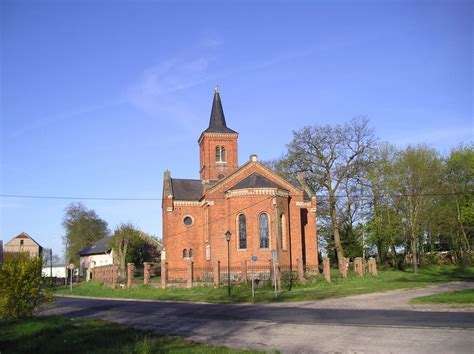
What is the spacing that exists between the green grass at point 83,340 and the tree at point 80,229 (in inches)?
2996

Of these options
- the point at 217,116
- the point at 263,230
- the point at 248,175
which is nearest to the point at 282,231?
the point at 263,230

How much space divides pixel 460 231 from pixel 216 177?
2769 cm

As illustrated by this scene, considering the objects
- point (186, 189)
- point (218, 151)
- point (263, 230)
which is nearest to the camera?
point (263, 230)

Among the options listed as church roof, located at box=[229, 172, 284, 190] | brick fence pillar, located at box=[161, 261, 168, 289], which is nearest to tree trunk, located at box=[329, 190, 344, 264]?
church roof, located at box=[229, 172, 284, 190]

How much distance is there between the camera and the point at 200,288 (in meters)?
33.2

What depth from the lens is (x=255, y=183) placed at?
38438mm

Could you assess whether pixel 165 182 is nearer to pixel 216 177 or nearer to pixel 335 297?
pixel 216 177

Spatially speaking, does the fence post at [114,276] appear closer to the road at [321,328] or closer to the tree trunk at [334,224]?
the road at [321,328]

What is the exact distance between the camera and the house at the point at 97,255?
6788 cm

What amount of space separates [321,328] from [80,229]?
80839 mm

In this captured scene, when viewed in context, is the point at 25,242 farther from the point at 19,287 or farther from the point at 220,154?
the point at 19,287

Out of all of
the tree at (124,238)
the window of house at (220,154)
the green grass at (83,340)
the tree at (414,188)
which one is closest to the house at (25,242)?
the tree at (124,238)

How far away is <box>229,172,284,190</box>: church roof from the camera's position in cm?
3822

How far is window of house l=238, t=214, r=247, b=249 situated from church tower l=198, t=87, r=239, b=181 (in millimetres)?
11533
